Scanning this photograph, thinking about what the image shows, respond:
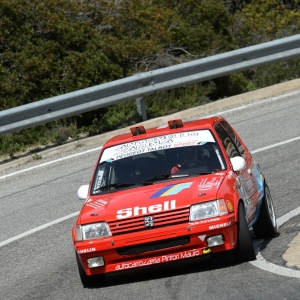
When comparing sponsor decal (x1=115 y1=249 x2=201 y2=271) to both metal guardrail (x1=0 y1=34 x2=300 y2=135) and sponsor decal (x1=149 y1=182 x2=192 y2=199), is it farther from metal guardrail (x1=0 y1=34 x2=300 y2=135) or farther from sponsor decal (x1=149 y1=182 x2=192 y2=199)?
metal guardrail (x1=0 y1=34 x2=300 y2=135)

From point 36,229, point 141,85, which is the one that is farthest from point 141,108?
point 36,229

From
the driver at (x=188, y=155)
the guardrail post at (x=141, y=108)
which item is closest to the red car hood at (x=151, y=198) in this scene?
the driver at (x=188, y=155)

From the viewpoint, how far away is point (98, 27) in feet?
63.5

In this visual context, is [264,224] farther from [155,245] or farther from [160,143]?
[155,245]

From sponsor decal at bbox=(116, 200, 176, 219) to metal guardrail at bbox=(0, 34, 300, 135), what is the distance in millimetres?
7183

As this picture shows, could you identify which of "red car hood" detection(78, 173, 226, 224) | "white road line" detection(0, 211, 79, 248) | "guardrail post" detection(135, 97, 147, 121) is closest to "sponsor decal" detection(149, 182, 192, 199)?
"red car hood" detection(78, 173, 226, 224)

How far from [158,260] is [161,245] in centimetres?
15

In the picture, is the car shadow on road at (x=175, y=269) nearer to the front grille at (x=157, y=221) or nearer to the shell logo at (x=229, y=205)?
the front grille at (x=157, y=221)

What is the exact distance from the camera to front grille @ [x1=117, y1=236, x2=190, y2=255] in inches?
310

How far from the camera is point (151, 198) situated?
323 inches

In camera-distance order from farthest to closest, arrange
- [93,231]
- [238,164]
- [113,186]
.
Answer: [113,186], [238,164], [93,231]

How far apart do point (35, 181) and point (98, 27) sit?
6.62 metres

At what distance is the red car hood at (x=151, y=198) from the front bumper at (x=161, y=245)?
219 mm

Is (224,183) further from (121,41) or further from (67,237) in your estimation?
(121,41)
